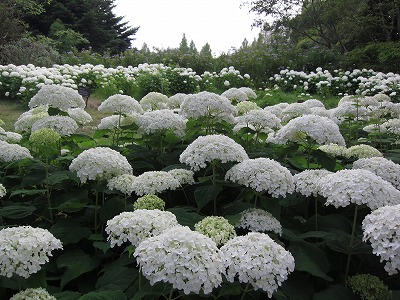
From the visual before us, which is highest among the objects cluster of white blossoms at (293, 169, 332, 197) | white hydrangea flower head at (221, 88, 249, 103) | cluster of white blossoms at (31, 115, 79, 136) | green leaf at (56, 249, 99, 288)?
cluster of white blossoms at (31, 115, 79, 136)

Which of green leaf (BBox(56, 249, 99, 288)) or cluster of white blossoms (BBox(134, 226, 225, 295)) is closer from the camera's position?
cluster of white blossoms (BBox(134, 226, 225, 295))

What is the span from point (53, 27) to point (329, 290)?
31261 mm

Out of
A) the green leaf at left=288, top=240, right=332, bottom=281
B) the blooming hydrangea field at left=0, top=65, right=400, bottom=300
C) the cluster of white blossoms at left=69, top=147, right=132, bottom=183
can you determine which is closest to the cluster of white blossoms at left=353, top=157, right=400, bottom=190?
the blooming hydrangea field at left=0, top=65, right=400, bottom=300

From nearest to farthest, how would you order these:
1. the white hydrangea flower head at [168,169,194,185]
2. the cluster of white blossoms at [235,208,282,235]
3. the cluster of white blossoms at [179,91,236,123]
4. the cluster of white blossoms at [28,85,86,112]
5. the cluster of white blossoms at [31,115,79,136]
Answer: the cluster of white blossoms at [235,208,282,235]
the white hydrangea flower head at [168,169,194,185]
the cluster of white blossoms at [31,115,79,136]
the cluster of white blossoms at [179,91,236,123]
the cluster of white blossoms at [28,85,86,112]

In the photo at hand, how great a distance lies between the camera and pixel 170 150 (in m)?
4.29

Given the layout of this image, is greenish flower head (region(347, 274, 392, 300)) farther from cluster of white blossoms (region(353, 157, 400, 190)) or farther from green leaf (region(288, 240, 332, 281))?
cluster of white blossoms (region(353, 157, 400, 190))

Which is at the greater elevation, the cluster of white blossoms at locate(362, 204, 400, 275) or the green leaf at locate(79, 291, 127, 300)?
the cluster of white blossoms at locate(362, 204, 400, 275)

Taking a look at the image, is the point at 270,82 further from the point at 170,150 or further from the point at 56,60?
the point at 170,150

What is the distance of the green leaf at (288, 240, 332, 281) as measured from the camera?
2.47 m

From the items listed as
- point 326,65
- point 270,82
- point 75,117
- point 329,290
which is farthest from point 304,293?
point 326,65

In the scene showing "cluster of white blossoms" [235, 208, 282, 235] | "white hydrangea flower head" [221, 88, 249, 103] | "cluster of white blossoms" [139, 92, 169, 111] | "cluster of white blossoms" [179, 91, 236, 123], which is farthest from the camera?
"white hydrangea flower head" [221, 88, 249, 103]

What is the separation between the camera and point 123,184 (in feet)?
9.58

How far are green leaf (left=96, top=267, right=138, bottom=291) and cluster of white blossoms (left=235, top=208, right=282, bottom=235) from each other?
69 centimetres

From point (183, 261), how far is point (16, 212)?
1.71m
